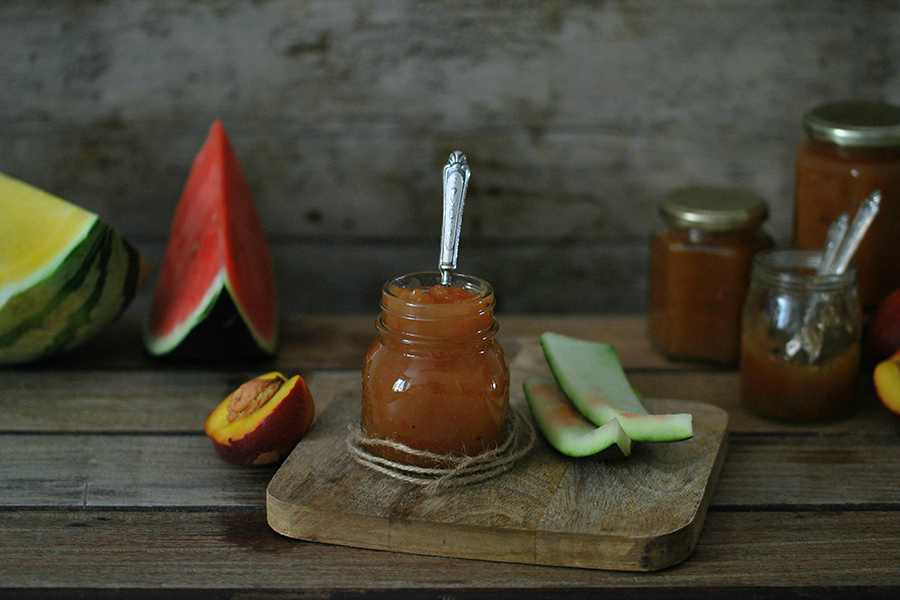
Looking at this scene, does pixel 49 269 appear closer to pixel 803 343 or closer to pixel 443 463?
pixel 443 463

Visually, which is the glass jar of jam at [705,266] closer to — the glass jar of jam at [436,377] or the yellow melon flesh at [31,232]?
the glass jar of jam at [436,377]

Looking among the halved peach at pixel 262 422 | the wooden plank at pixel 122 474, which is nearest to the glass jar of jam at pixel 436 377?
the halved peach at pixel 262 422

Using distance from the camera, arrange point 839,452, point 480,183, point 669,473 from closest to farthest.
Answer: point 669,473
point 839,452
point 480,183

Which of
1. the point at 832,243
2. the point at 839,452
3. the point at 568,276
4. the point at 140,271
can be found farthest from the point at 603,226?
the point at 140,271

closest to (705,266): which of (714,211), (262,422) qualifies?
(714,211)

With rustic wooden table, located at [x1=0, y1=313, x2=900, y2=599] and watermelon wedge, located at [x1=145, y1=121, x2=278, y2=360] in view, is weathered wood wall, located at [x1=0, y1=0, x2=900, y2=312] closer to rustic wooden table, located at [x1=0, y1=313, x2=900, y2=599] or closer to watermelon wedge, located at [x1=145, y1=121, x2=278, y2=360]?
watermelon wedge, located at [x1=145, y1=121, x2=278, y2=360]

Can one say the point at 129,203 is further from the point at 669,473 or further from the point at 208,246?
the point at 669,473

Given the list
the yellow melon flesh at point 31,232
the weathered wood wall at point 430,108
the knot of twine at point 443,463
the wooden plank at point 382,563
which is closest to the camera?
the wooden plank at point 382,563
